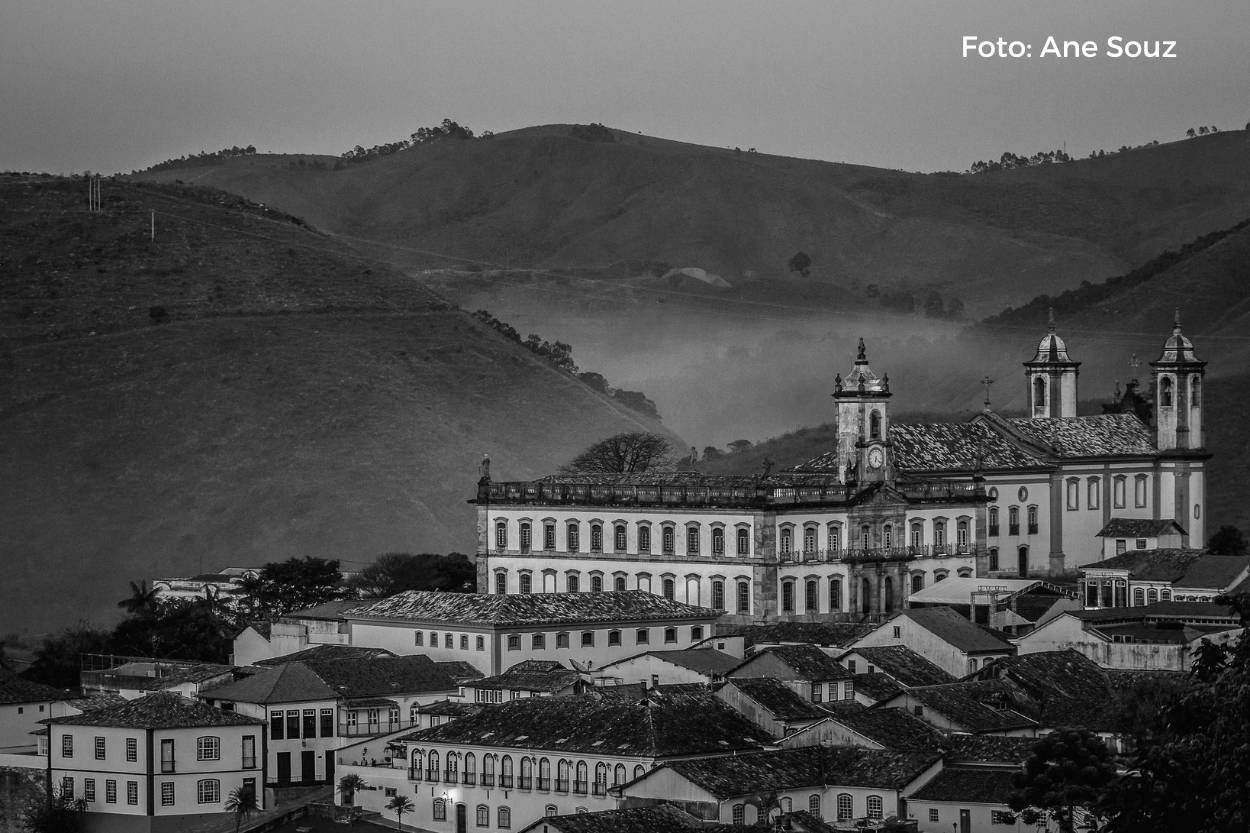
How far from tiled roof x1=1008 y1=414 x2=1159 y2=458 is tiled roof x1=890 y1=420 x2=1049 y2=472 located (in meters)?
1.71

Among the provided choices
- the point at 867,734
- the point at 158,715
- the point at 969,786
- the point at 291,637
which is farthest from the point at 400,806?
the point at 291,637

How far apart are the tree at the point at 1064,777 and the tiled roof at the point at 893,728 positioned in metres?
8.30

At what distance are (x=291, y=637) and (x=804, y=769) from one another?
3264 cm

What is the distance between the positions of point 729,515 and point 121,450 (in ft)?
190

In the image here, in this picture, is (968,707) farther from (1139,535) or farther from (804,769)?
(1139,535)

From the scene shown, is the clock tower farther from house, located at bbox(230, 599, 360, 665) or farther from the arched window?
house, located at bbox(230, 599, 360, 665)

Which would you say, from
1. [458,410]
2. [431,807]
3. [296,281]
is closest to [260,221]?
[296,281]

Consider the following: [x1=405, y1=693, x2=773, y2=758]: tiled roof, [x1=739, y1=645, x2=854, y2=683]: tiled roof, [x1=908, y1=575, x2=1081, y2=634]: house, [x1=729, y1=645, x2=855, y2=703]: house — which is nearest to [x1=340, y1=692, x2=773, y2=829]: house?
[x1=405, y1=693, x2=773, y2=758]: tiled roof

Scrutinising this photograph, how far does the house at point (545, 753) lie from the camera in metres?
67.0

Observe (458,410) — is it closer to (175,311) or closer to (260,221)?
(175,311)

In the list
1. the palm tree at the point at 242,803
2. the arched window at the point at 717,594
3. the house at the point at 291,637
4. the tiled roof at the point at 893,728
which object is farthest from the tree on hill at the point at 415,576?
the tiled roof at the point at 893,728

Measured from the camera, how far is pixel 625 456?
13775 centimetres

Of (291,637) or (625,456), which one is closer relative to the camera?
(291,637)

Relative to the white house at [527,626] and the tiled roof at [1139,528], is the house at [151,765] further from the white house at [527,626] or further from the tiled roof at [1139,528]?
the tiled roof at [1139,528]
